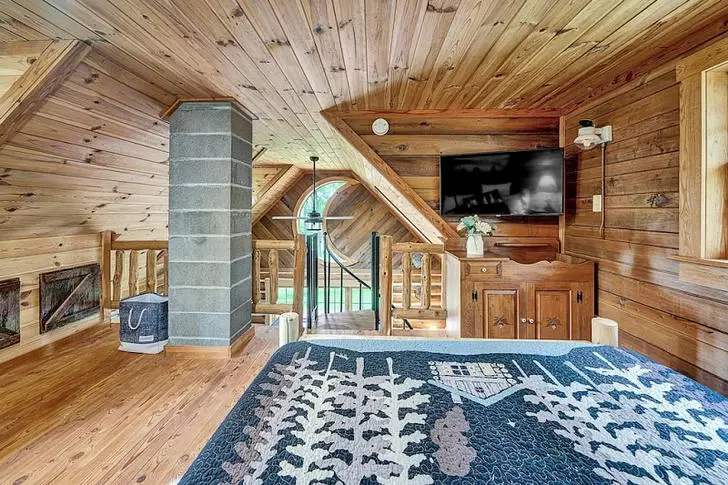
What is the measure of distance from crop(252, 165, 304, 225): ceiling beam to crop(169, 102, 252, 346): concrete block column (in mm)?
2865

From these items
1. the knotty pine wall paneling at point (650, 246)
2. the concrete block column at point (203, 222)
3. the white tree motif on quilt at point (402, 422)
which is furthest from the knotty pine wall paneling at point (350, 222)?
the white tree motif on quilt at point (402, 422)

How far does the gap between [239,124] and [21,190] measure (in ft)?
5.18

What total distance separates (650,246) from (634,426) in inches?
68.3

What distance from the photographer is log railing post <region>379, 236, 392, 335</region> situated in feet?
10.9

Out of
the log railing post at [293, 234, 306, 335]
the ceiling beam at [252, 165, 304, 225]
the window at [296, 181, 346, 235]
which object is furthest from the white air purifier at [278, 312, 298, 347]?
the window at [296, 181, 346, 235]

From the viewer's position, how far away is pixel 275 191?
6.03 metres

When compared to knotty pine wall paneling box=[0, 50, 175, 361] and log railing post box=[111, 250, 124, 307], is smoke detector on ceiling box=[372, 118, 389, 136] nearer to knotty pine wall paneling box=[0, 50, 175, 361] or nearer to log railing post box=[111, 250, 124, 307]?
knotty pine wall paneling box=[0, 50, 175, 361]

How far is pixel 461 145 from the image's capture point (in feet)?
10.8

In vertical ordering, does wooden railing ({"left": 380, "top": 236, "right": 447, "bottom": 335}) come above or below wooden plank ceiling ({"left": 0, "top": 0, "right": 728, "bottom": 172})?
below

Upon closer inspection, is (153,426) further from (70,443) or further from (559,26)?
(559,26)

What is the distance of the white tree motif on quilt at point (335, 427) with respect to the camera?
74cm

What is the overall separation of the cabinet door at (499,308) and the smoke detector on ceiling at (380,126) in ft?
5.19

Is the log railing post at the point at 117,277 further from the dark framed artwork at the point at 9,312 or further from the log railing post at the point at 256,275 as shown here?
the log railing post at the point at 256,275

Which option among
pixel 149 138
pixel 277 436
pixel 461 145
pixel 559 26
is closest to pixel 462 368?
pixel 277 436
